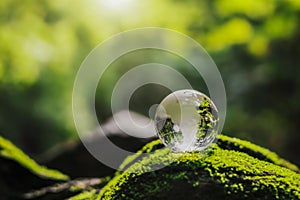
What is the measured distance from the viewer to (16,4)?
22250 millimetres

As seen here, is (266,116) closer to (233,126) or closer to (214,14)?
(233,126)

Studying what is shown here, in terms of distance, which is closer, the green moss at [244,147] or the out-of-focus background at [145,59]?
the green moss at [244,147]

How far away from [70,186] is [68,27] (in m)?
17.7

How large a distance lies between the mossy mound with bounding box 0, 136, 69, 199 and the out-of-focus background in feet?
41.6

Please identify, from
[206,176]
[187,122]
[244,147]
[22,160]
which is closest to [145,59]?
[22,160]

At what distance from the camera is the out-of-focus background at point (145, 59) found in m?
18.2

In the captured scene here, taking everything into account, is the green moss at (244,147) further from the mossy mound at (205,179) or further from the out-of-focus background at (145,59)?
the out-of-focus background at (145,59)

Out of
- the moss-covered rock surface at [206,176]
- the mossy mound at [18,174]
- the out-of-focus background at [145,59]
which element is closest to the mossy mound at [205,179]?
the moss-covered rock surface at [206,176]

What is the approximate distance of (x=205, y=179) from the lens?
142 inches

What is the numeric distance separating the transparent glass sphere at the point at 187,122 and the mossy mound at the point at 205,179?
0.09 m

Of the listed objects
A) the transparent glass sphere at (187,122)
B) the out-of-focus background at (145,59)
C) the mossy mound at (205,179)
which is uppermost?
the out-of-focus background at (145,59)

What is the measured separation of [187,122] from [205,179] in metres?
0.57

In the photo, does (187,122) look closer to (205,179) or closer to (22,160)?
(205,179)

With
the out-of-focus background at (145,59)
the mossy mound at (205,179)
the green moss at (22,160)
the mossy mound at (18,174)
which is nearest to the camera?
the mossy mound at (205,179)
